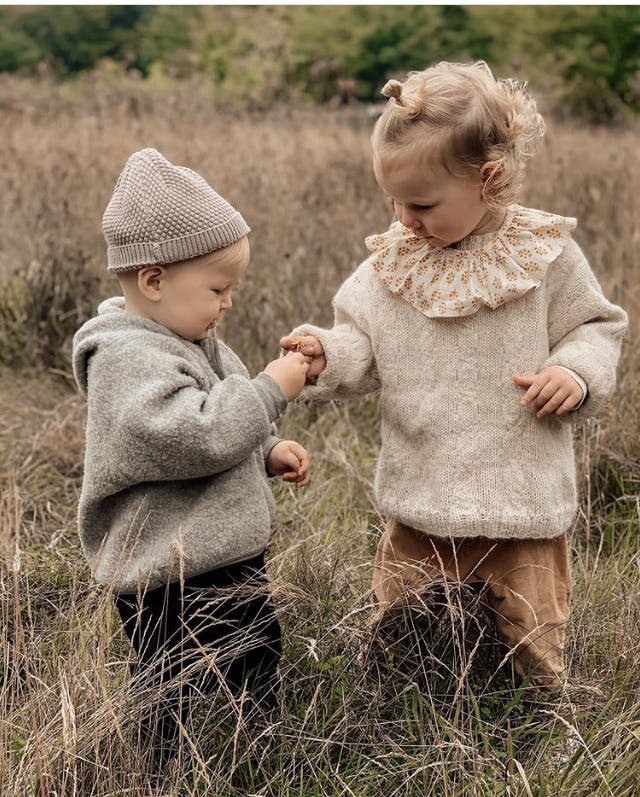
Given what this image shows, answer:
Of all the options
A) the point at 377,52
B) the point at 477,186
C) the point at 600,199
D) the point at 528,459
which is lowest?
the point at 377,52

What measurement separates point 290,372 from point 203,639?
57 cm

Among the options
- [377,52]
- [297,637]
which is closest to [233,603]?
[297,637]

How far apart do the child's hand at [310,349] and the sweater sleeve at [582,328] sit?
471mm

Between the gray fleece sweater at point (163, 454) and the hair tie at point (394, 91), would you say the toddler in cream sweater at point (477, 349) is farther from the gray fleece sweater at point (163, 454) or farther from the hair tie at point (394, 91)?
the gray fleece sweater at point (163, 454)

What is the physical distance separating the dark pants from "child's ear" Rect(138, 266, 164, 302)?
550mm

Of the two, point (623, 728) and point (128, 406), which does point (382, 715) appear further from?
point (128, 406)

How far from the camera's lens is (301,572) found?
223cm

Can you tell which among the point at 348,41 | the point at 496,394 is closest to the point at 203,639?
the point at 496,394

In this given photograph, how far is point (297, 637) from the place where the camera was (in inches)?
82.0

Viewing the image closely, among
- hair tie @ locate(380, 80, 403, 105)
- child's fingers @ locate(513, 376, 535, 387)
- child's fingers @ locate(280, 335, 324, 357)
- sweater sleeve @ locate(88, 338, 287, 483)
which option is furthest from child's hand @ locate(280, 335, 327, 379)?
hair tie @ locate(380, 80, 403, 105)

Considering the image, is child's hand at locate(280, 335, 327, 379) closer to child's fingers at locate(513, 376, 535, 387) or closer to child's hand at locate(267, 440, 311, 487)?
child's hand at locate(267, 440, 311, 487)

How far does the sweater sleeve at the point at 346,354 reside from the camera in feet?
6.86

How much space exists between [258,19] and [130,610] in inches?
886

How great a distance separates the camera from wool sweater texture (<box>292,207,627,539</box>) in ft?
6.51
